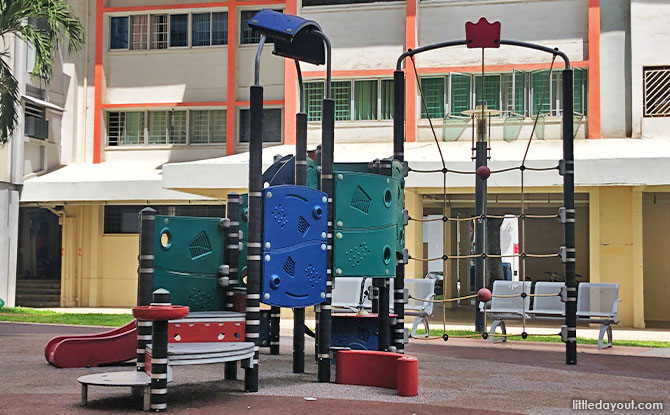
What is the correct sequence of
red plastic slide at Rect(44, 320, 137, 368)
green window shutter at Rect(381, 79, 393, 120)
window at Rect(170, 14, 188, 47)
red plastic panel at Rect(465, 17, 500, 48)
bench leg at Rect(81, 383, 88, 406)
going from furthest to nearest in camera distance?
window at Rect(170, 14, 188, 47), green window shutter at Rect(381, 79, 393, 120), red plastic panel at Rect(465, 17, 500, 48), red plastic slide at Rect(44, 320, 137, 368), bench leg at Rect(81, 383, 88, 406)

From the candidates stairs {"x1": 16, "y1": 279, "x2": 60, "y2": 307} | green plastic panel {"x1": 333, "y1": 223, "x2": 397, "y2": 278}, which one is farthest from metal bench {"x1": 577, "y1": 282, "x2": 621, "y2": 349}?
stairs {"x1": 16, "y1": 279, "x2": 60, "y2": 307}

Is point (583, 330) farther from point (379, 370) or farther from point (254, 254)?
point (254, 254)

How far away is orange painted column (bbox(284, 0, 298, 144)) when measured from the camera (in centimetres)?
2483

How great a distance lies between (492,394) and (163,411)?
3.46 meters

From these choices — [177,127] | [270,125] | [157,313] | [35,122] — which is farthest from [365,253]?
[35,122]

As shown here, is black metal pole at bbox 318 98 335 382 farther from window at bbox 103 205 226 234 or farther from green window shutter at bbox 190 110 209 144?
window at bbox 103 205 226 234

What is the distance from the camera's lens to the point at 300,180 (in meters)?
10.6

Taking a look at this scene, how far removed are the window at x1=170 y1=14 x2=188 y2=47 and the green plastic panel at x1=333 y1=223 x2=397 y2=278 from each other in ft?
61.6

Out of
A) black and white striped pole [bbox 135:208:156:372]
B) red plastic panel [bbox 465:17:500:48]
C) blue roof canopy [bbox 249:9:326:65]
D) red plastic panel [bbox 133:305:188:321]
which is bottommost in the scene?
red plastic panel [bbox 133:305:188:321]

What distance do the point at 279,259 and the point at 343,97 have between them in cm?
1561

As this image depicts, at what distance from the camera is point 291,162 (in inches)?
453

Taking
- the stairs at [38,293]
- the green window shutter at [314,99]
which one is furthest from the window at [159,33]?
the stairs at [38,293]

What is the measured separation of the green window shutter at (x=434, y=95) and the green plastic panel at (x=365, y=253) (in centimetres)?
1338

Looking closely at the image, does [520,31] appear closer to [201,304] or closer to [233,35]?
[233,35]
